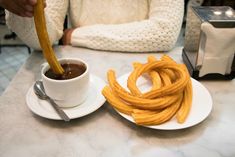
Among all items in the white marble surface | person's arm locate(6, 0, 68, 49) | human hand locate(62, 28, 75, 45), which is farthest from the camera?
human hand locate(62, 28, 75, 45)

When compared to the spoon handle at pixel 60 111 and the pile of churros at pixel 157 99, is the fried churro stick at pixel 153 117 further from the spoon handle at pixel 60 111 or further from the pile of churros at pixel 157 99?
the spoon handle at pixel 60 111

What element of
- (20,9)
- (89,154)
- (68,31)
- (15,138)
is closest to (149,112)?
(89,154)

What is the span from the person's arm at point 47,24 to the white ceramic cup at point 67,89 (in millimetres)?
234

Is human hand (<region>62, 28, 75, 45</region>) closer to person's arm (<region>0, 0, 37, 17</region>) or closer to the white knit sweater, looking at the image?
the white knit sweater

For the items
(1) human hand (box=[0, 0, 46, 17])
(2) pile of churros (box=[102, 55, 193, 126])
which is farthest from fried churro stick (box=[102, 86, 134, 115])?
(1) human hand (box=[0, 0, 46, 17])

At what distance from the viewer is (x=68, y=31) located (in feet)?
2.84

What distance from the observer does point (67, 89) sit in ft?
1.68

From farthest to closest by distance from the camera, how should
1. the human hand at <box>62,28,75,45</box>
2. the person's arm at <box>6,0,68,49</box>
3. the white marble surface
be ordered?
the human hand at <box>62,28,75,45</box> → the person's arm at <box>6,0,68,49</box> → the white marble surface

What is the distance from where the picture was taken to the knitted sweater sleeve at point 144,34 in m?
0.78

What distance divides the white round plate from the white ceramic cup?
0.30ft

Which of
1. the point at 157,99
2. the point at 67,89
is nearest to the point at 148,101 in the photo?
the point at 157,99

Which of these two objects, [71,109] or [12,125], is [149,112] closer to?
[71,109]

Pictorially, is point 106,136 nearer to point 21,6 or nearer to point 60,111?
point 60,111

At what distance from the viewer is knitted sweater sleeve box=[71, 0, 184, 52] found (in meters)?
0.78
